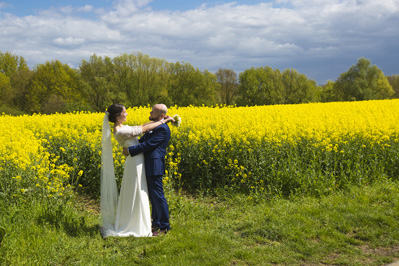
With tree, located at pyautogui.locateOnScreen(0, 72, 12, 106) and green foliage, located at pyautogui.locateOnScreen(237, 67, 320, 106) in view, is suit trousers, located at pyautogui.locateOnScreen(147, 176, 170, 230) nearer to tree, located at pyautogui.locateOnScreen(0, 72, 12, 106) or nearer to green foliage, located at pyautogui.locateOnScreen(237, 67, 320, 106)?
tree, located at pyautogui.locateOnScreen(0, 72, 12, 106)

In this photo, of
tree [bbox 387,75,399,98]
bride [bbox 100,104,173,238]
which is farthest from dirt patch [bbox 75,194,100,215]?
tree [bbox 387,75,399,98]

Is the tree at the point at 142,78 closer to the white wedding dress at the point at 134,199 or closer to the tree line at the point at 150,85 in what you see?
the tree line at the point at 150,85

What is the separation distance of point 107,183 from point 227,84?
150 feet

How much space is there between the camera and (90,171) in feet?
24.1

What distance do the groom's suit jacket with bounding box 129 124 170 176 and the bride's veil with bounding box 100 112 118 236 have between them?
474 millimetres

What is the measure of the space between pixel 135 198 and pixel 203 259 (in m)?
1.30

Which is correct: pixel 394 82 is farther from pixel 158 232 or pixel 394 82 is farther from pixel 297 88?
pixel 158 232

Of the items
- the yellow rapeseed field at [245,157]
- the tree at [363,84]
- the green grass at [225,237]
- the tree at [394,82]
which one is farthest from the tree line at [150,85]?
the green grass at [225,237]

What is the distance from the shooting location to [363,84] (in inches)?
1972

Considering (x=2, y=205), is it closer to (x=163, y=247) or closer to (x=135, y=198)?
(x=135, y=198)

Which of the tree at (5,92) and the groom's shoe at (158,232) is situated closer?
the groom's shoe at (158,232)

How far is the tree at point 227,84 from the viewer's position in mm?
49625

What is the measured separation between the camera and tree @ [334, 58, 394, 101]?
163 feet

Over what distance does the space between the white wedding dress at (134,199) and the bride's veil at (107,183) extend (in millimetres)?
193
